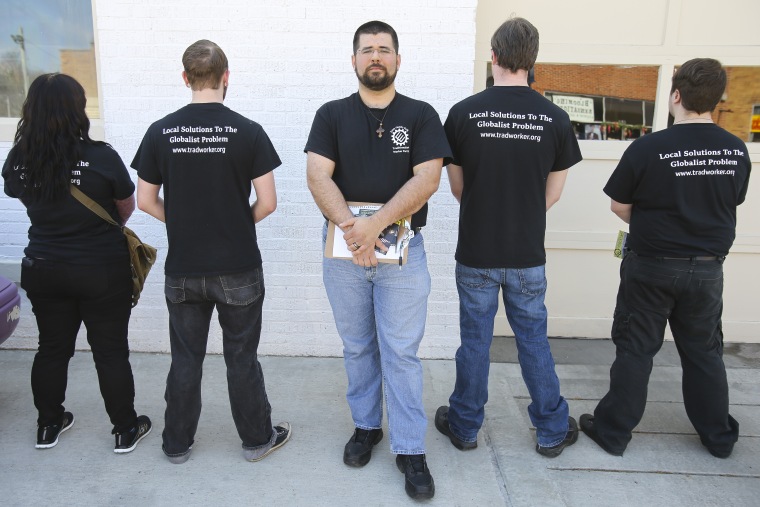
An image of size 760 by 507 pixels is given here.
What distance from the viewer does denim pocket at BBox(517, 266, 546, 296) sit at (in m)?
2.77

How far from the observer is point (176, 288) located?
2.64m

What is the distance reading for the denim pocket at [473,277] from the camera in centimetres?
281

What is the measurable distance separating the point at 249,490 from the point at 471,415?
113cm

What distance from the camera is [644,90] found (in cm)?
421

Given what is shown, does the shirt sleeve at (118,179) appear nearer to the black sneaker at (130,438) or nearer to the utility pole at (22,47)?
the black sneaker at (130,438)

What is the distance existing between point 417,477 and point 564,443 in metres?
0.86

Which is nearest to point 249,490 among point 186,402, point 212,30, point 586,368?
point 186,402

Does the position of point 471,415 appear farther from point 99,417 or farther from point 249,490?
point 99,417

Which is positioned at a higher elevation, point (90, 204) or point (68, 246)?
point (90, 204)

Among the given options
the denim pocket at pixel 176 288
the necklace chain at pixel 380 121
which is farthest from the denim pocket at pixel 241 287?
the necklace chain at pixel 380 121

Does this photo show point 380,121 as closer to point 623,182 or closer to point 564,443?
point 623,182

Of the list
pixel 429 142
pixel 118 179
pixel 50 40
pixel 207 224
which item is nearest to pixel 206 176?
pixel 207 224

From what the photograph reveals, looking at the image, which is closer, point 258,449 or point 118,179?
point 118,179

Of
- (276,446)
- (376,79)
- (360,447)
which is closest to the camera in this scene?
(376,79)
